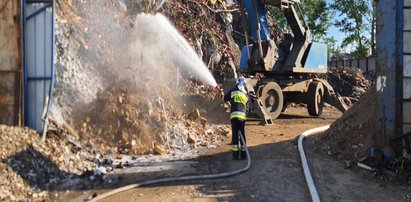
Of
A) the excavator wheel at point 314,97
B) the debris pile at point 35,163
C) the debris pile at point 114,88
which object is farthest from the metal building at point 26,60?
the excavator wheel at point 314,97

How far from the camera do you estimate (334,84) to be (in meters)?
25.4

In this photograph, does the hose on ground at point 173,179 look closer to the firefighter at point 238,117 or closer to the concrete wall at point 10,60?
the firefighter at point 238,117

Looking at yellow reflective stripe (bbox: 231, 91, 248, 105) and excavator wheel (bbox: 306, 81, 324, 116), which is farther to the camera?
excavator wheel (bbox: 306, 81, 324, 116)

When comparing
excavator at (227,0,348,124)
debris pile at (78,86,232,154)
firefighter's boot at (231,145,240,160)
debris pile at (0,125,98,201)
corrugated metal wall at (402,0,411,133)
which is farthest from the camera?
excavator at (227,0,348,124)

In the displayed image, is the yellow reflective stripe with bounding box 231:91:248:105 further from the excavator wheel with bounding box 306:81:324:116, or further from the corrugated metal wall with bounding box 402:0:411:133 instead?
the excavator wheel with bounding box 306:81:324:116

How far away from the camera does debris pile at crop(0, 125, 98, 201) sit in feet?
22.6

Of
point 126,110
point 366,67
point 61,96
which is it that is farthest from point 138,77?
point 366,67

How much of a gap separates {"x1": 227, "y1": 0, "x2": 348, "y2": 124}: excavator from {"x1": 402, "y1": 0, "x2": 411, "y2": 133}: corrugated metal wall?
5742 millimetres

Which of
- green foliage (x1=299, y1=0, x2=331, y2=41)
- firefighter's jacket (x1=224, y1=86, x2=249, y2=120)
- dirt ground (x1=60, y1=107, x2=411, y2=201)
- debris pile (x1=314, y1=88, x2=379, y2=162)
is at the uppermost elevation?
green foliage (x1=299, y1=0, x2=331, y2=41)

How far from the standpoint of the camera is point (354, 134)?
925 centimetres

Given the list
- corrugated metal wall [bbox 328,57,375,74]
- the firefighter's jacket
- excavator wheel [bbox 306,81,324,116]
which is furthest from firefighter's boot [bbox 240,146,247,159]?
corrugated metal wall [bbox 328,57,375,74]

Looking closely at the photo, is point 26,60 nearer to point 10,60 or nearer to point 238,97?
point 10,60

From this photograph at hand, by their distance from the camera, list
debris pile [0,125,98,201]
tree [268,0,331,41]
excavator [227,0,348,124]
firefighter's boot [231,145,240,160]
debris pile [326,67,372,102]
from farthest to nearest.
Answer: tree [268,0,331,41] < debris pile [326,67,372,102] < excavator [227,0,348,124] < firefighter's boot [231,145,240,160] < debris pile [0,125,98,201]

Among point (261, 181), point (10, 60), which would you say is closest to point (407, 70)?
point (261, 181)
